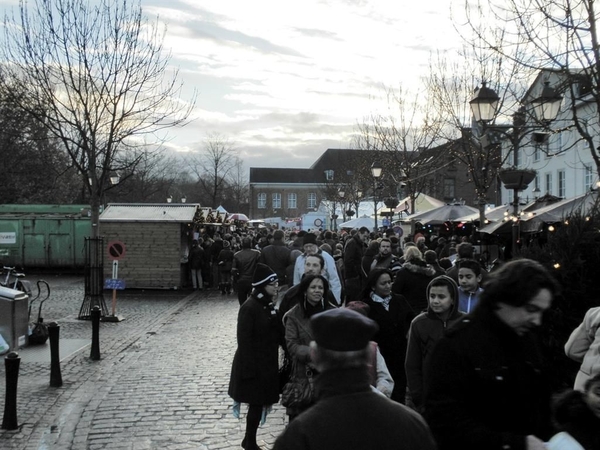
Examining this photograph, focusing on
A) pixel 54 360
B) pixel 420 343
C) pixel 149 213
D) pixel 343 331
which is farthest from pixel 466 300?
pixel 149 213

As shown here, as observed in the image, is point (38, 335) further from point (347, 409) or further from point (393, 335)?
point (347, 409)

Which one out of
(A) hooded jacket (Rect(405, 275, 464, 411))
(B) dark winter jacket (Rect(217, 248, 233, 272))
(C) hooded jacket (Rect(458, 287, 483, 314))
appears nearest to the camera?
(A) hooded jacket (Rect(405, 275, 464, 411))

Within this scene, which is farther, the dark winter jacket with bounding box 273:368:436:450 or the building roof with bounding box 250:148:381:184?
the building roof with bounding box 250:148:381:184

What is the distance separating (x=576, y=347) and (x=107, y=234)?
62.7 ft

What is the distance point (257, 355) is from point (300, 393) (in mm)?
805

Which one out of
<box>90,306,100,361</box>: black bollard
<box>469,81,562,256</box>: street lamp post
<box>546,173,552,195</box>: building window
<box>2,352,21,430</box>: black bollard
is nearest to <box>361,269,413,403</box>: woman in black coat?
<box>2,352,21,430</box>: black bollard

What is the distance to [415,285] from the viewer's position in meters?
8.20

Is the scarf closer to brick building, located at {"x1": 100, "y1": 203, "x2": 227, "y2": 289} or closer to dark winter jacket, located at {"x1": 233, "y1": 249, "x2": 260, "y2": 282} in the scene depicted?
dark winter jacket, located at {"x1": 233, "y1": 249, "x2": 260, "y2": 282}

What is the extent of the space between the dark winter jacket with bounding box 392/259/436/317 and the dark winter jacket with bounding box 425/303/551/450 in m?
5.31

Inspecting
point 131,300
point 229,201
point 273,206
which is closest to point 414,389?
point 131,300

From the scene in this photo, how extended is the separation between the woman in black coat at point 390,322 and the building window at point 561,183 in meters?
35.1

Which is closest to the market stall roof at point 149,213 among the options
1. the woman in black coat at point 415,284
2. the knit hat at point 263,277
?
the woman in black coat at point 415,284

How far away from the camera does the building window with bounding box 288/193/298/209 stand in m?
103

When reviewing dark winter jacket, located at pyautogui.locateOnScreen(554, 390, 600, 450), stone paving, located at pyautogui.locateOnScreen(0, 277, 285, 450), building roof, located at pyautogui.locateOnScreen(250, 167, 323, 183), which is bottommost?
stone paving, located at pyautogui.locateOnScreen(0, 277, 285, 450)
